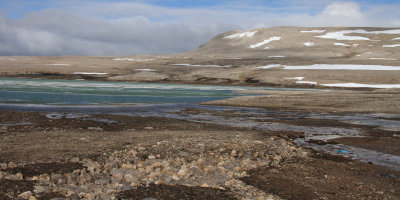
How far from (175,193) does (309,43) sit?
399ft

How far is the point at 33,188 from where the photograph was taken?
779 centimetres

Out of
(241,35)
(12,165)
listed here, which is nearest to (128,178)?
(12,165)

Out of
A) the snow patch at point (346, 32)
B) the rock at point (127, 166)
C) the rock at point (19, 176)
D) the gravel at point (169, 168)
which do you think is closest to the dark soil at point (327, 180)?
the gravel at point (169, 168)

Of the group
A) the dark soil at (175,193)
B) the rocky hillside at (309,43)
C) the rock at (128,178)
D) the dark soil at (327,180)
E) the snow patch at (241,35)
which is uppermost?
the snow patch at (241,35)

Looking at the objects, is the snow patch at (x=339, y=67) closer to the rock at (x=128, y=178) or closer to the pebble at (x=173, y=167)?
the pebble at (x=173, y=167)

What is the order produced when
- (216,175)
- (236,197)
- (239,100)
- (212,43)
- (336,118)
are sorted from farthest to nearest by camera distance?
1. (212,43)
2. (239,100)
3. (336,118)
4. (216,175)
5. (236,197)

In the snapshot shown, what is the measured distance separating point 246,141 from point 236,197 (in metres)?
5.93

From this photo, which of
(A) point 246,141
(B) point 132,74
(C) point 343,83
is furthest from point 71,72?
(A) point 246,141

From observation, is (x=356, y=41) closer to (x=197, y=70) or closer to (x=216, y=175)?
(x=197, y=70)

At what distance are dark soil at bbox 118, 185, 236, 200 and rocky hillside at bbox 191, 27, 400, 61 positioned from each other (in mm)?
94283

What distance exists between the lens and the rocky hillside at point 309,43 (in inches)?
4124

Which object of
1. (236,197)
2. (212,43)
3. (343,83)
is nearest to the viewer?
(236,197)

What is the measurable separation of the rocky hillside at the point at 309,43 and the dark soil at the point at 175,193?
94283mm

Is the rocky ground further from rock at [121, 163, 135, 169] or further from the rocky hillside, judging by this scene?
the rocky hillside
